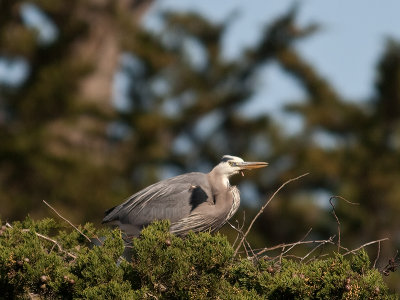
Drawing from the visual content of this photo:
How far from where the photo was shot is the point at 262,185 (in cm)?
2609

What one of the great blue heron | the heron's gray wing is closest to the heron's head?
the great blue heron

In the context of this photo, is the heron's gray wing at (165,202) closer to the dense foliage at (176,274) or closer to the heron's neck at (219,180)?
the heron's neck at (219,180)

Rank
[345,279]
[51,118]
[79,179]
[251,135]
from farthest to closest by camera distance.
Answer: [251,135], [51,118], [79,179], [345,279]

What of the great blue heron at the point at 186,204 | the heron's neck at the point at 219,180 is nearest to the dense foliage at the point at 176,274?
the great blue heron at the point at 186,204

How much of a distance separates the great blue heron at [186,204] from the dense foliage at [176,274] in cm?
252

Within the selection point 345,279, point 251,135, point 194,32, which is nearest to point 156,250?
point 345,279

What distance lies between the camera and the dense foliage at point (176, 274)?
534 cm

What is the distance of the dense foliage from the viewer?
534cm

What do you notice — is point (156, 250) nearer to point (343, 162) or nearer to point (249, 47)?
point (343, 162)

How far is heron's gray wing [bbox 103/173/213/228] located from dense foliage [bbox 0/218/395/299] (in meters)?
2.58

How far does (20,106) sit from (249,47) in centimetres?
699

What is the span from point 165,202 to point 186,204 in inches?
7.9

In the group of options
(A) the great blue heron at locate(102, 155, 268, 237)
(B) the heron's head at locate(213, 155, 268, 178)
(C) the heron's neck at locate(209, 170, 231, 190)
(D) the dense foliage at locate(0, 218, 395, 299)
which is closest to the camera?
(D) the dense foliage at locate(0, 218, 395, 299)

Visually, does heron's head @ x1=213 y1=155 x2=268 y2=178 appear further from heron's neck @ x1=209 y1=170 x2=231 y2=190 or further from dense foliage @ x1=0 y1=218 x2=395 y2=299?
dense foliage @ x1=0 y1=218 x2=395 y2=299
